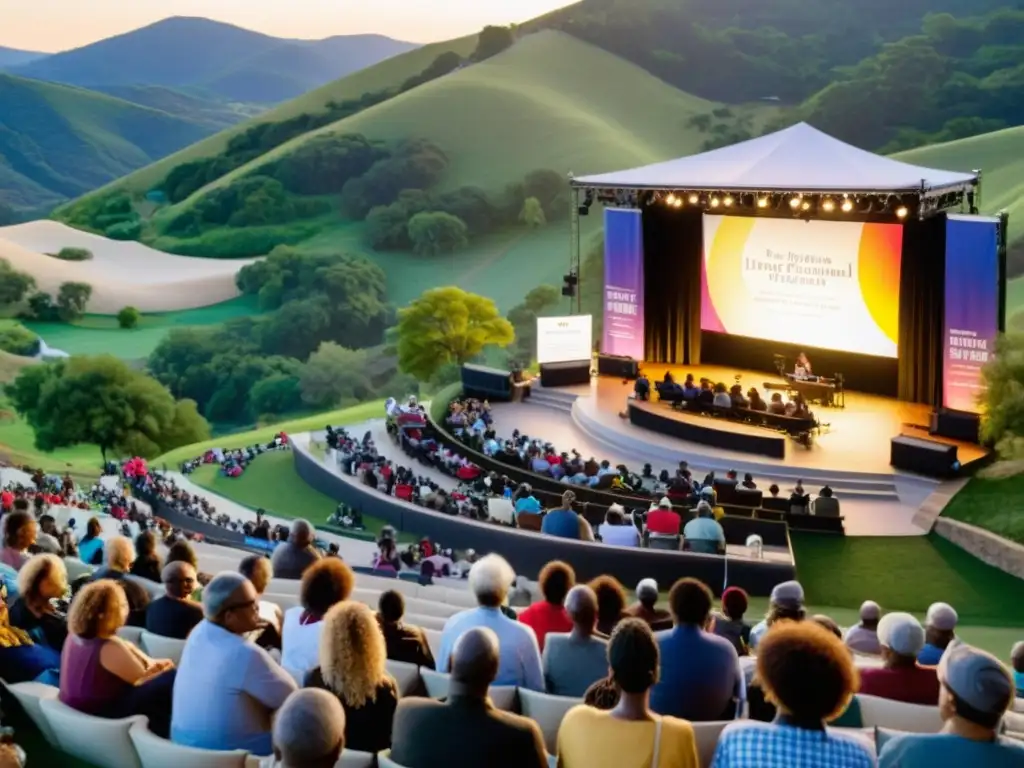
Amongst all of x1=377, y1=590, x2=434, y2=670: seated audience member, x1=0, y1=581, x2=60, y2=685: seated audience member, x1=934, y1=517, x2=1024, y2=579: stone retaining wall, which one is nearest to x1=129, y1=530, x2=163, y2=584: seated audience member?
x1=0, y1=581, x2=60, y2=685: seated audience member

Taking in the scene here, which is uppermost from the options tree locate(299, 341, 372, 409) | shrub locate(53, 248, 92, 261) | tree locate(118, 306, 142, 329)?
shrub locate(53, 248, 92, 261)

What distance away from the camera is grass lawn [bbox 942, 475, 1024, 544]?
47.0 feet

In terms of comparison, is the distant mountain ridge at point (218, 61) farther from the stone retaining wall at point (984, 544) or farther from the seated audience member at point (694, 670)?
the seated audience member at point (694, 670)

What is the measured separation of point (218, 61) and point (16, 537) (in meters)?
141

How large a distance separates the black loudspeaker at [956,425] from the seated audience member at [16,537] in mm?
14081

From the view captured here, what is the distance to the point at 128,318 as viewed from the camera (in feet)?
223

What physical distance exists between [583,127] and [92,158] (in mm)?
48575

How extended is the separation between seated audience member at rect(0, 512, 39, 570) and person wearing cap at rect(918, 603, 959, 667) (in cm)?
501

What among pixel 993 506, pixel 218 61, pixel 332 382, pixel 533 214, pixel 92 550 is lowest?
pixel 332 382

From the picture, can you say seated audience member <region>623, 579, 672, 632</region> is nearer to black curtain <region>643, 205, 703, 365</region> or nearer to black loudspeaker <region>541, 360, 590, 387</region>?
black loudspeaker <region>541, 360, 590, 387</region>

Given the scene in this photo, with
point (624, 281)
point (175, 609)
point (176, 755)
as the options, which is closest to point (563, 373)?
point (624, 281)

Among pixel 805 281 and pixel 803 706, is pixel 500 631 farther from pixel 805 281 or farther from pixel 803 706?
pixel 805 281

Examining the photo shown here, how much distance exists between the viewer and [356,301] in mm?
67062

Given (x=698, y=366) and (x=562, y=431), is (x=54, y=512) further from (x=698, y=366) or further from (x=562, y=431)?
(x=698, y=366)
